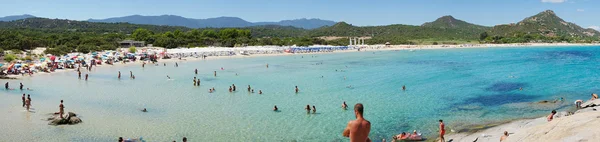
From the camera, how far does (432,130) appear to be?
17453 millimetres

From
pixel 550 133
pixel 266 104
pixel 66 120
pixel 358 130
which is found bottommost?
pixel 266 104

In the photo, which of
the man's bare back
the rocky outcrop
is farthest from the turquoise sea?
the man's bare back

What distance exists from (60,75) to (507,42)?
455ft

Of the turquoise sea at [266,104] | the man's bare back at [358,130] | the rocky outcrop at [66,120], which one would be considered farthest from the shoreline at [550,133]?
the rocky outcrop at [66,120]

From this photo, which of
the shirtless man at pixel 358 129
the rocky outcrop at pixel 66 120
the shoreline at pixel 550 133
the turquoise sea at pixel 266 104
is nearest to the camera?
the shirtless man at pixel 358 129

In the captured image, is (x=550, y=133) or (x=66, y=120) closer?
(x=550, y=133)

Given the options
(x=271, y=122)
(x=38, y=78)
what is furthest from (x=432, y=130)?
(x=38, y=78)

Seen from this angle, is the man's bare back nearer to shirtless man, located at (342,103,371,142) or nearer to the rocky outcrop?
shirtless man, located at (342,103,371,142)

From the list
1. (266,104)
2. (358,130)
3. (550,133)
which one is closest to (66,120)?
(266,104)

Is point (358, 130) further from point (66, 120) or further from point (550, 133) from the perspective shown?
point (66, 120)

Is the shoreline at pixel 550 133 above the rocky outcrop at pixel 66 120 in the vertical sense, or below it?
above

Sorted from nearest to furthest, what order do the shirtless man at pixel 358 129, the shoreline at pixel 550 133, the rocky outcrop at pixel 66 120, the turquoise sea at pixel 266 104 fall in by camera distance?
1. the shirtless man at pixel 358 129
2. the shoreline at pixel 550 133
3. the turquoise sea at pixel 266 104
4. the rocky outcrop at pixel 66 120

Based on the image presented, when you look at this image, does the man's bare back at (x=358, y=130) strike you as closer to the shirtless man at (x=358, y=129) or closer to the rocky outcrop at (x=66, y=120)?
the shirtless man at (x=358, y=129)

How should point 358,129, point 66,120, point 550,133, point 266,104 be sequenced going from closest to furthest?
point 358,129
point 550,133
point 66,120
point 266,104
